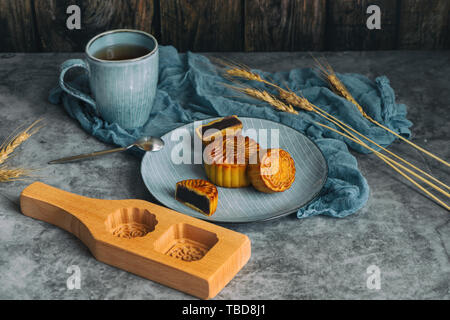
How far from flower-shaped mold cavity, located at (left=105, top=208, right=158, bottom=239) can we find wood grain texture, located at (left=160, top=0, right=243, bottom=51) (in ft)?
3.08

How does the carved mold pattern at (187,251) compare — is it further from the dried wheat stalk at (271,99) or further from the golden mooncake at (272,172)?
the dried wheat stalk at (271,99)

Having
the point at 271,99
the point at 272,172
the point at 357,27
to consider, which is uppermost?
the point at 357,27

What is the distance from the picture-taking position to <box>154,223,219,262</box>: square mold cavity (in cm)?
118

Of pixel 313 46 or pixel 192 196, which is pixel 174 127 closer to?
pixel 192 196

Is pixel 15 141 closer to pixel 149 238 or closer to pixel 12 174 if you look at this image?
pixel 12 174

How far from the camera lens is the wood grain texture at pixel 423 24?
1948 mm

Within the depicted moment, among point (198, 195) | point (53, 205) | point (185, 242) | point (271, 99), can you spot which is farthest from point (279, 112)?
point (53, 205)

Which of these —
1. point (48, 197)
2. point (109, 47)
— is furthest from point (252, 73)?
point (48, 197)

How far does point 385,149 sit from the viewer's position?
1506 mm

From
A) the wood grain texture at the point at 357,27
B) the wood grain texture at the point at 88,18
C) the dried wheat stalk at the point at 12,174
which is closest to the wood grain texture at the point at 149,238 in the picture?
the dried wheat stalk at the point at 12,174

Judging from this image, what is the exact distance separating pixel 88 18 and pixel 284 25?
66 cm

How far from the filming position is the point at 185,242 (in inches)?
48.0

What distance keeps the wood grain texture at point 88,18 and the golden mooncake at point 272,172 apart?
87 centimetres

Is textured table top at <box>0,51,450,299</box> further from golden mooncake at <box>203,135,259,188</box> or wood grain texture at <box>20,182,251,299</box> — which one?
golden mooncake at <box>203,135,259,188</box>
